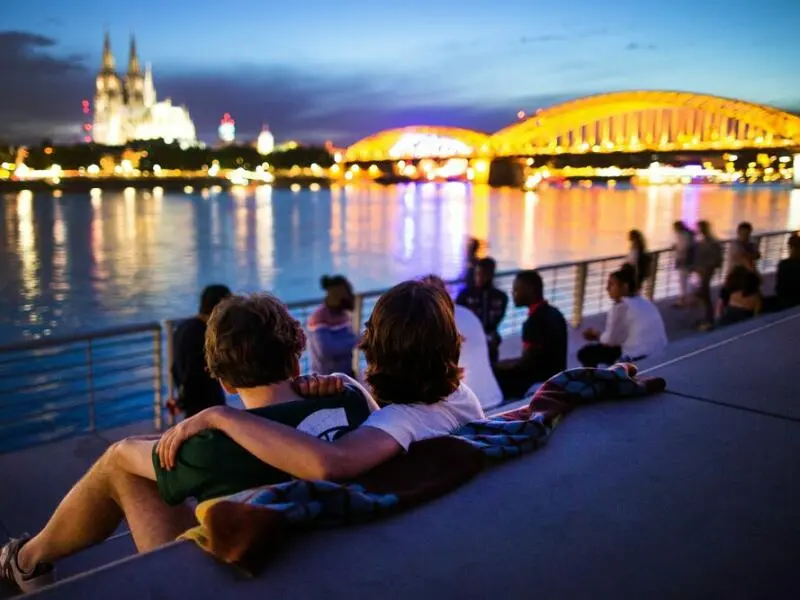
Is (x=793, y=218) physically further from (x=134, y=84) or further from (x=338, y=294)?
(x=134, y=84)

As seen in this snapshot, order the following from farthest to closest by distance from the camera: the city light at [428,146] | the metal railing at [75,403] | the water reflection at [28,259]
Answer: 1. the city light at [428,146]
2. the water reflection at [28,259]
3. the metal railing at [75,403]

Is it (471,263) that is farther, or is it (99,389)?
(471,263)

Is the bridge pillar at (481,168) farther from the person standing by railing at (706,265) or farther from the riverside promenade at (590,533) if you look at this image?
the riverside promenade at (590,533)

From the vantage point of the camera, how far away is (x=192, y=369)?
156 inches

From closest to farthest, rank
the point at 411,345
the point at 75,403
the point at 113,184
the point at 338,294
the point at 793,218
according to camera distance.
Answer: the point at 411,345, the point at 338,294, the point at 75,403, the point at 793,218, the point at 113,184

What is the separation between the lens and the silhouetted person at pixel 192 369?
3900 millimetres

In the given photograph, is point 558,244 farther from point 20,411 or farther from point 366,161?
point 366,161

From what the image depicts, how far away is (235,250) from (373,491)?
31861mm

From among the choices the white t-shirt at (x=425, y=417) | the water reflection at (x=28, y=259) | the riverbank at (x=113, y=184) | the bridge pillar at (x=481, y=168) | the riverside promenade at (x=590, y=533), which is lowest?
the water reflection at (x=28, y=259)

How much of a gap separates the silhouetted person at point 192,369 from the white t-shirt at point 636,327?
89.9 inches

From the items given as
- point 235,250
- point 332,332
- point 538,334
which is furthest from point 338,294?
point 235,250

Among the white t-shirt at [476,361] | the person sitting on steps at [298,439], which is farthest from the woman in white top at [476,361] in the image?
the person sitting on steps at [298,439]

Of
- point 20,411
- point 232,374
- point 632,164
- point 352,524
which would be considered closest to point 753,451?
point 352,524

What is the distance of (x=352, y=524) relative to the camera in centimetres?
164
